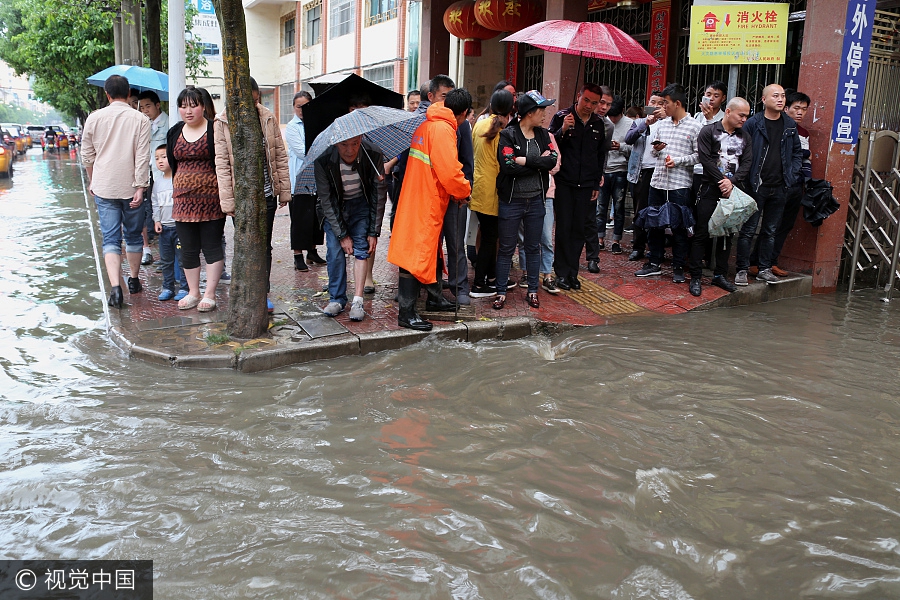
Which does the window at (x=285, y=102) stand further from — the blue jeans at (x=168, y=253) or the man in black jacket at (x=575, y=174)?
the man in black jacket at (x=575, y=174)

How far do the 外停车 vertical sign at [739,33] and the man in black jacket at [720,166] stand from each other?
1.14 m

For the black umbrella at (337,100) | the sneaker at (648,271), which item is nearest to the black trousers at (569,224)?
the sneaker at (648,271)

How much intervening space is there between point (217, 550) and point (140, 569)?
30 centimetres

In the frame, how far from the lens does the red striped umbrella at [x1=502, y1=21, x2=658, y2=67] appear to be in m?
6.79

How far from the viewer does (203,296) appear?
21.4ft

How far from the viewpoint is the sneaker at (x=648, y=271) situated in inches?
303

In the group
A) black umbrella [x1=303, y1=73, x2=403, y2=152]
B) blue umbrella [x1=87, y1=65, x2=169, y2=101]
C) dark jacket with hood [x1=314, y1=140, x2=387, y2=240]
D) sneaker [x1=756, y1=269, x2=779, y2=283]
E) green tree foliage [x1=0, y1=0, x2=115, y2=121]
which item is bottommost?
sneaker [x1=756, y1=269, x2=779, y2=283]

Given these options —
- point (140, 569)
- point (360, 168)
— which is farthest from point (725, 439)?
point (360, 168)

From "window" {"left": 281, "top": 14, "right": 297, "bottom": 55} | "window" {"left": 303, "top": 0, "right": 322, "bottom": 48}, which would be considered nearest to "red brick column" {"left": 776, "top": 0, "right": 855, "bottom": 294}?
"window" {"left": 303, "top": 0, "right": 322, "bottom": 48}

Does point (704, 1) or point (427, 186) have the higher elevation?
point (704, 1)

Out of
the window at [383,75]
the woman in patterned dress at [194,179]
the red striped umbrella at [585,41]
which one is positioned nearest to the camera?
the woman in patterned dress at [194,179]

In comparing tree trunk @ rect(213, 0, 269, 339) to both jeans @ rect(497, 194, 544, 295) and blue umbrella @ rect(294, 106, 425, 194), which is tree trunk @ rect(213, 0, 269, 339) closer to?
blue umbrella @ rect(294, 106, 425, 194)

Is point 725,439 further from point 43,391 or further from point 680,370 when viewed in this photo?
point 43,391

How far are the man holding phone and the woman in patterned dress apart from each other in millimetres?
4507
